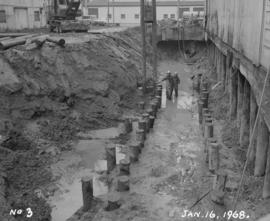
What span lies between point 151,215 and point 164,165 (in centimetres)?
238

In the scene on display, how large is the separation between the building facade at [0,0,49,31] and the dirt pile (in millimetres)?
13446

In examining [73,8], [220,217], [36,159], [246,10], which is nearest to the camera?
[220,217]

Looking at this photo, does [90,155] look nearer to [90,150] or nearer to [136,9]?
[90,150]

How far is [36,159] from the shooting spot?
993 cm

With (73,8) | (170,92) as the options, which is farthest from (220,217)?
(73,8)

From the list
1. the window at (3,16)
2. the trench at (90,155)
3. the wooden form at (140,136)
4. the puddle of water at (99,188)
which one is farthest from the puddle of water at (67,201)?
the window at (3,16)

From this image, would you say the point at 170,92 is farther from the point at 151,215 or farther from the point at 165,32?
the point at 165,32

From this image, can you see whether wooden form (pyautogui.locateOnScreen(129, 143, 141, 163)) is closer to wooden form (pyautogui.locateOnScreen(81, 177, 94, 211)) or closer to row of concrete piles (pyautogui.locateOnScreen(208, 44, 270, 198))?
wooden form (pyautogui.locateOnScreen(81, 177, 94, 211))

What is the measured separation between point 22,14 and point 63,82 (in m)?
18.4

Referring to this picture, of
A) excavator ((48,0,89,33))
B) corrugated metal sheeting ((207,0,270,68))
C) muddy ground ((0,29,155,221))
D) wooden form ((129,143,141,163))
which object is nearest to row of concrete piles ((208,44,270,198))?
corrugated metal sheeting ((207,0,270,68))

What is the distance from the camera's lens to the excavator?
810 inches

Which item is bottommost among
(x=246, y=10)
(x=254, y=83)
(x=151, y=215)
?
(x=151, y=215)

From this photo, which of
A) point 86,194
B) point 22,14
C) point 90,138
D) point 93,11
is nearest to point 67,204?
point 86,194

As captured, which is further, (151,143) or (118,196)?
(151,143)
